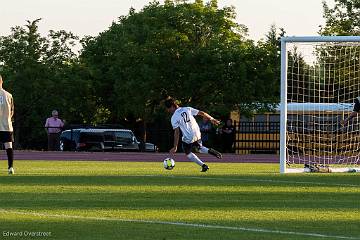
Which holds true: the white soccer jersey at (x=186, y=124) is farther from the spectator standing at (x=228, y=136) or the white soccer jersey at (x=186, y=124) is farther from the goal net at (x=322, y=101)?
the spectator standing at (x=228, y=136)

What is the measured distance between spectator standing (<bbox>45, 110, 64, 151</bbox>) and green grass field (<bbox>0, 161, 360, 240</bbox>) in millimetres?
24616

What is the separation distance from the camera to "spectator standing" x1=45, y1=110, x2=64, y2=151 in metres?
47.7

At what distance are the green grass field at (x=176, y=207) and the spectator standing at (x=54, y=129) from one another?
24.6 metres

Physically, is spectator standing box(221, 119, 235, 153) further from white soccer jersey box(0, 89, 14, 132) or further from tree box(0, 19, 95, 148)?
white soccer jersey box(0, 89, 14, 132)

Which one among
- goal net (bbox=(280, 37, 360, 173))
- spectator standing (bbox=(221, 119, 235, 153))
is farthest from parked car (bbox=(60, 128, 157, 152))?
goal net (bbox=(280, 37, 360, 173))

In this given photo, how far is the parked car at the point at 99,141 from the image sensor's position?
173ft

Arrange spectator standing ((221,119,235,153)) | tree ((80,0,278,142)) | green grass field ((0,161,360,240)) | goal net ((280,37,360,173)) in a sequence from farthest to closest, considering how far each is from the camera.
Result: tree ((80,0,278,142)), spectator standing ((221,119,235,153)), goal net ((280,37,360,173)), green grass field ((0,161,360,240))

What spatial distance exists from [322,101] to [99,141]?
1906 centimetres

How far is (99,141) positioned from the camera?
176 ft

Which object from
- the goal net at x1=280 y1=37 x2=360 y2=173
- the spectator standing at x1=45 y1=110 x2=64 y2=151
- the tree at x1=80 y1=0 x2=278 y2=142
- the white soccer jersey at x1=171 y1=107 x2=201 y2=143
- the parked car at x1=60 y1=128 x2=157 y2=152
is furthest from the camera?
the tree at x1=80 y1=0 x2=278 y2=142

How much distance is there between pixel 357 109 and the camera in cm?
2647

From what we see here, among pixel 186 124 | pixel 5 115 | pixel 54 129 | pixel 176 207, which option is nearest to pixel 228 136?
pixel 54 129

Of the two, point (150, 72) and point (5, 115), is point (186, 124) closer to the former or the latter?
point (5, 115)

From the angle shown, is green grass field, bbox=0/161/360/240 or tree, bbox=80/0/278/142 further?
tree, bbox=80/0/278/142
